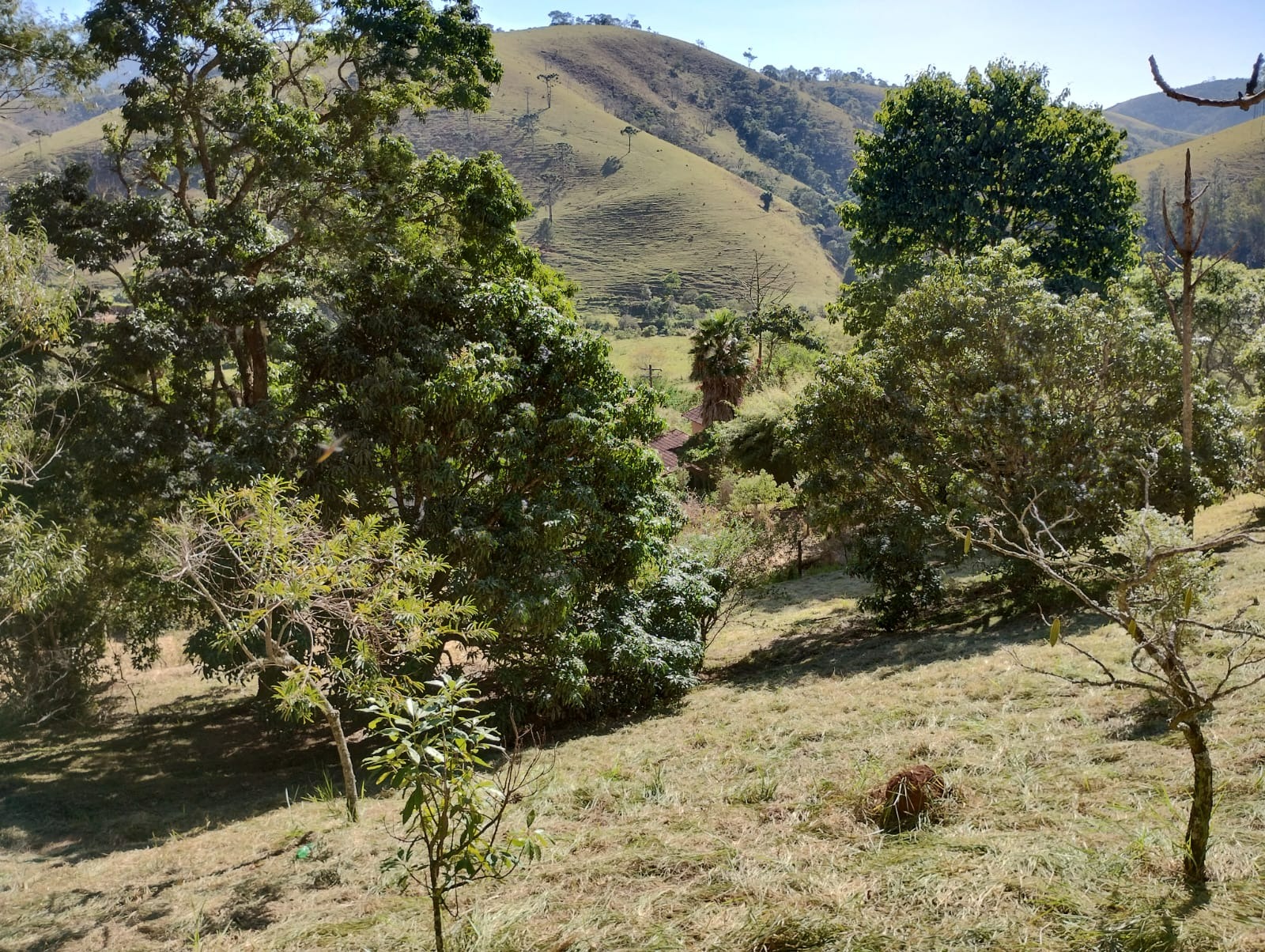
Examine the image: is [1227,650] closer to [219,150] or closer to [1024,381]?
[1024,381]

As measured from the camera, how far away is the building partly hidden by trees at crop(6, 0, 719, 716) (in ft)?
38.8

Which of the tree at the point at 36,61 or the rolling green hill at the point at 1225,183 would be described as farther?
the rolling green hill at the point at 1225,183

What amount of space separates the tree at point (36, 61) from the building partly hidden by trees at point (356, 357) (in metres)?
0.51

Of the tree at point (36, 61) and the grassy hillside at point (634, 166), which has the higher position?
the grassy hillside at point (634, 166)

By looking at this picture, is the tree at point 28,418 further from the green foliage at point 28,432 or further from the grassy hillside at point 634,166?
the grassy hillside at point 634,166

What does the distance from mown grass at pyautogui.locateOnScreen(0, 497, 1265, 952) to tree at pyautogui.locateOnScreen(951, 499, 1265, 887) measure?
396 mm

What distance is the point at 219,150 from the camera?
13469mm

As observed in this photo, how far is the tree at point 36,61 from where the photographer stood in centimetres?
1073

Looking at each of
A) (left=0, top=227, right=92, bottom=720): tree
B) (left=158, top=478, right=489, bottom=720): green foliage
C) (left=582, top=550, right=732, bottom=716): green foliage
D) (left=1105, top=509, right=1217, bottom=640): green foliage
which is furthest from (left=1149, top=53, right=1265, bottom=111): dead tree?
(left=582, top=550, right=732, bottom=716): green foliage

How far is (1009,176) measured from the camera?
26.2 metres

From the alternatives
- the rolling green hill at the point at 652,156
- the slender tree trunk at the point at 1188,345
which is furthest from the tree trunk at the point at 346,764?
the rolling green hill at the point at 652,156

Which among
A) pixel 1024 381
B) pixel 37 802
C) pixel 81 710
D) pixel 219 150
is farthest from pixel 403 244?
pixel 81 710

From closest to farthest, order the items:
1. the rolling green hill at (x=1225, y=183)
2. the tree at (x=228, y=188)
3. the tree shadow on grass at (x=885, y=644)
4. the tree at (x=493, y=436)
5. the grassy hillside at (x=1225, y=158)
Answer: the tree at (x=493, y=436), the tree at (x=228, y=188), the tree shadow on grass at (x=885, y=644), the rolling green hill at (x=1225, y=183), the grassy hillside at (x=1225, y=158)

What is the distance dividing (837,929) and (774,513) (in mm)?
23719
